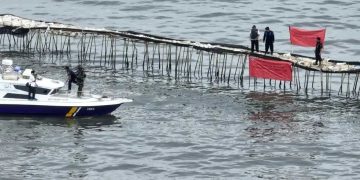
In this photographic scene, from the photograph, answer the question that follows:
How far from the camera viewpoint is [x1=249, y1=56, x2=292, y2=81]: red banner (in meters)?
74.9

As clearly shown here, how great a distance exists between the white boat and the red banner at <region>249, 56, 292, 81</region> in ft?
47.7

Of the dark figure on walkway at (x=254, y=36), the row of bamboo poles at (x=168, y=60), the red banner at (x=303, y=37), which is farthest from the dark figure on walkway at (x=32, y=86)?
the red banner at (x=303, y=37)

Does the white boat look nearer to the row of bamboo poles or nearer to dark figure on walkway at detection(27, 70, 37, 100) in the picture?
dark figure on walkway at detection(27, 70, 37, 100)

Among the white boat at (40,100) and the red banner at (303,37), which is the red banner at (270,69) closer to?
the red banner at (303,37)

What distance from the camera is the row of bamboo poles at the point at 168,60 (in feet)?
263

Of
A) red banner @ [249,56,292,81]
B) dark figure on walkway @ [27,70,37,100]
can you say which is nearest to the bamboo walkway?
red banner @ [249,56,292,81]

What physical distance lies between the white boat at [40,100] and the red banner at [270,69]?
14.5 metres

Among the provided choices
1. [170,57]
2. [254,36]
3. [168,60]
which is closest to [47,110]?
[254,36]

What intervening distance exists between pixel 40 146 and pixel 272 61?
22.6 meters

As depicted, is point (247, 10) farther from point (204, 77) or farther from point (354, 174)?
point (354, 174)

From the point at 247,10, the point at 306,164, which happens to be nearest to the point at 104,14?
the point at 247,10

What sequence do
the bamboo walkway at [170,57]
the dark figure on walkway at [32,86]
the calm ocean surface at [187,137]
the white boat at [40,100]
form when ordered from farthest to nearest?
the bamboo walkway at [170,57]
the white boat at [40,100]
the dark figure on walkway at [32,86]
the calm ocean surface at [187,137]

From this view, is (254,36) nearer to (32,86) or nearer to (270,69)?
(270,69)

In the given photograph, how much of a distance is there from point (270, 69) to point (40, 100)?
19729mm
